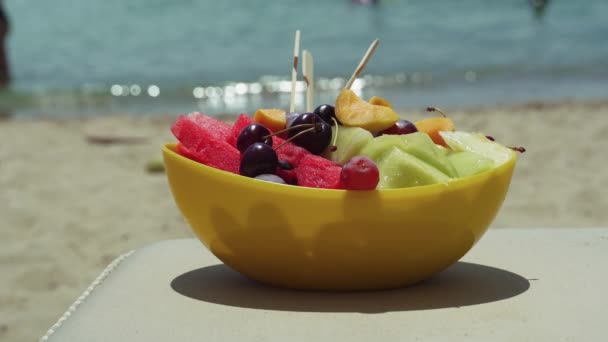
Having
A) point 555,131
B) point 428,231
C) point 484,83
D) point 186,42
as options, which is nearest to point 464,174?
point 428,231

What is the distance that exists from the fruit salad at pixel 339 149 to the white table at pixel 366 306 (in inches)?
9.4

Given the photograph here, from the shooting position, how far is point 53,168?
16.7 feet

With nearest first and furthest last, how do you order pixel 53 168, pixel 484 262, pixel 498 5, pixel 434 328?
pixel 434 328
pixel 484 262
pixel 53 168
pixel 498 5

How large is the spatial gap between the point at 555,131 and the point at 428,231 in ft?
14.5

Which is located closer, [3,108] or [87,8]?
[3,108]

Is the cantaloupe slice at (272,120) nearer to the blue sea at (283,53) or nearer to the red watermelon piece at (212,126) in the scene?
the red watermelon piece at (212,126)

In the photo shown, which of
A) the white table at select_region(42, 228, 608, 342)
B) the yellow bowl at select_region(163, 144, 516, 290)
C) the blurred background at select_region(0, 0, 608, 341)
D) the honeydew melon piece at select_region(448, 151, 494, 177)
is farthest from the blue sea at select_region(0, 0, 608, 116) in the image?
the yellow bowl at select_region(163, 144, 516, 290)

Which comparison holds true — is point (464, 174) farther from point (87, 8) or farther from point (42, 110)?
point (87, 8)

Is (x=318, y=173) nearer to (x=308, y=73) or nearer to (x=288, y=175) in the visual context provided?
(x=288, y=175)

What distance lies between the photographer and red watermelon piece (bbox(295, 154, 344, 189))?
1551mm

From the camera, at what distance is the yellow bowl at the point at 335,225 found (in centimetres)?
152

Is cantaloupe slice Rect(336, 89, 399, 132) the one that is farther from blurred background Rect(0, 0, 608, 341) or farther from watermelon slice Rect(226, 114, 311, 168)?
blurred background Rect(0, 0, 608, 341)

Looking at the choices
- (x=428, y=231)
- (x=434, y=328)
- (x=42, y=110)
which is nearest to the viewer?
(x=434, y=328)

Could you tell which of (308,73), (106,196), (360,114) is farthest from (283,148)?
(106,196)
